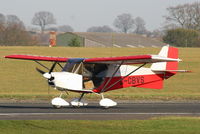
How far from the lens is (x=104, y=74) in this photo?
2081 centimetres

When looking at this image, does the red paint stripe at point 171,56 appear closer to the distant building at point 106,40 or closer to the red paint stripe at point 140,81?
the red paint stripe at point 140,81

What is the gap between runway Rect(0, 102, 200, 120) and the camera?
667 inches

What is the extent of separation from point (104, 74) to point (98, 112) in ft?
7.61

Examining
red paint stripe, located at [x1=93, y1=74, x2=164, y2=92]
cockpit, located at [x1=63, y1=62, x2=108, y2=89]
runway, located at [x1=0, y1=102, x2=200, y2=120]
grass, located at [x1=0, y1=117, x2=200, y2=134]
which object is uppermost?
cockpit, located at [x1=63, y1=62, x2=108, y2=89]

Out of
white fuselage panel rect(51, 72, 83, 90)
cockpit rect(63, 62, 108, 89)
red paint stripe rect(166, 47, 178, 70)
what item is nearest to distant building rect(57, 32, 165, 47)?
red paint stripe rect(166, 47, 178, 70)

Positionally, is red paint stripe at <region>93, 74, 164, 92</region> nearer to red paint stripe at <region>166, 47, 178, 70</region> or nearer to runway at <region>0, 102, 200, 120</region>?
red paint stripe at <region>166, 47, 178, 70</region>

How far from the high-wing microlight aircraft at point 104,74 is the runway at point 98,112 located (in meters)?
0.59

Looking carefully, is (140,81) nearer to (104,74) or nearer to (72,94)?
(104,74)

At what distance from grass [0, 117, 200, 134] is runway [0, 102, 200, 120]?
4.79 ft

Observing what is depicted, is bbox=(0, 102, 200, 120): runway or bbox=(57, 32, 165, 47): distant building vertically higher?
bbox=(0, 102, 200, 120): runway

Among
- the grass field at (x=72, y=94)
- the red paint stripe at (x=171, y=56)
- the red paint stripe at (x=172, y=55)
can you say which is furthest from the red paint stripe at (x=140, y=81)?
the grass field at (x=72, y=94)

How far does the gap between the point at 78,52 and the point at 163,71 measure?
3736cm

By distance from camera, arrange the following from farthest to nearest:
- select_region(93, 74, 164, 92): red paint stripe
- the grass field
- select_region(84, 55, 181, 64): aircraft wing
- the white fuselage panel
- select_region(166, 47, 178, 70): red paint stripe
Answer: the grass field < select_region(166, 47, 178, 70): red paint stripe < select_region(93, 74, 164, 92): red paint stripe < select_region(84, 55, 181, 64): aircraft wing < the white fuselage panel

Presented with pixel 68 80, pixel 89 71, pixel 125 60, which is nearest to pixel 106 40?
pixel 89 71
